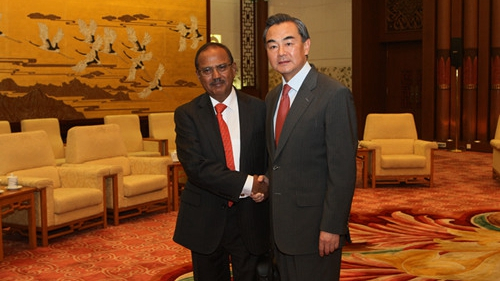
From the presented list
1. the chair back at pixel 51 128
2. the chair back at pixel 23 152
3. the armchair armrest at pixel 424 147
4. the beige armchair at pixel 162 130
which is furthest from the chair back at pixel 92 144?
the armchair armrest at pixel 424 147

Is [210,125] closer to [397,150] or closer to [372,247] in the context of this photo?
[372,247]

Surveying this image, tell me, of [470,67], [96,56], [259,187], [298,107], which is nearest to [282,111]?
[298,107]

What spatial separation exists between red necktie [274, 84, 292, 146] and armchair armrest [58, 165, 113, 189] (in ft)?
14.8

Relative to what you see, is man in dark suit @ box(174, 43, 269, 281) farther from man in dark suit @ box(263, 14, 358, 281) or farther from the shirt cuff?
man in dark suit @ box(263, 14, 358, 281)

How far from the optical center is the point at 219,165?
2996 mm

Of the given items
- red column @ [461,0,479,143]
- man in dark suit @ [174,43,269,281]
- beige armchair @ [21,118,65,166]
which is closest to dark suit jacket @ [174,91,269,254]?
man in dark suit @ [174,43,269,281]

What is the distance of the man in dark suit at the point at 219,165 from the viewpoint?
10.0 ft

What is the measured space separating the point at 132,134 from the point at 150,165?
91.4 inches

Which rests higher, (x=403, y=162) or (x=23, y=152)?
(x=23, y=152)

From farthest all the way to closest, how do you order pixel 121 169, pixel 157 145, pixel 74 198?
pixel 157 145 → pixel 121 169 → pixel 74 198

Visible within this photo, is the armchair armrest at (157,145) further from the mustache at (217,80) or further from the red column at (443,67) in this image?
the mustache at (217,80)

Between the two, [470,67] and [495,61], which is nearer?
[495,61]

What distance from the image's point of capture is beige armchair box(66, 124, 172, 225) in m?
7.30

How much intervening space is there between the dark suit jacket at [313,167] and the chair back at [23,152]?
185 inches
